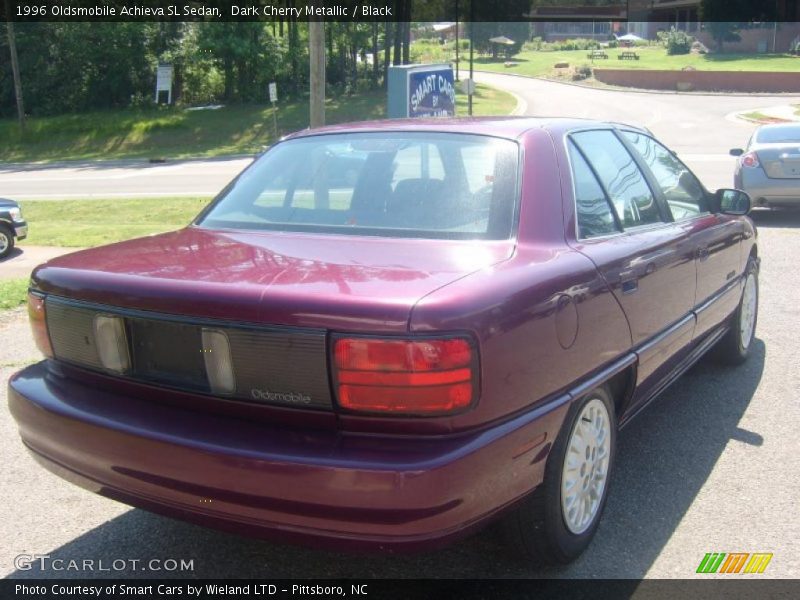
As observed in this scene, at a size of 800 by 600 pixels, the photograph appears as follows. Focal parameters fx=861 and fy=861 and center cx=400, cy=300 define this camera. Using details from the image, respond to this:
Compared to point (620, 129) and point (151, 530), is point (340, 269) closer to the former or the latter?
point (151, 530)

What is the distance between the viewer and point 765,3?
67.1 meters

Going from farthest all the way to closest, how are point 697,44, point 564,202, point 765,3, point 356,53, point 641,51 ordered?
point 641,51 < point 697,44 < point 765,3 < point 356,53 < point 564,202

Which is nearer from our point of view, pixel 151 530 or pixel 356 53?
pixel 151 530

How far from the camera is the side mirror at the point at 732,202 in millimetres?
5090

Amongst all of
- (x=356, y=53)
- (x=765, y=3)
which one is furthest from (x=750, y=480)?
(x=765, y=3)

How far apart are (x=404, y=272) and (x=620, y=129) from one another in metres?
2.13

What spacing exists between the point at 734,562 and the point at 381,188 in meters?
2.05

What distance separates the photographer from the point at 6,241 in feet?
39.8

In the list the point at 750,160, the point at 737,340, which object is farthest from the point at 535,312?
the point at 750,160

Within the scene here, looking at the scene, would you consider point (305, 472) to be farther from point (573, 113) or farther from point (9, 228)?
point (573, 113)

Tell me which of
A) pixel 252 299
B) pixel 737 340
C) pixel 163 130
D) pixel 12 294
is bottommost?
pixel 163 130

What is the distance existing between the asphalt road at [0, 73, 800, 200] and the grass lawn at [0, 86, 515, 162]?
312cm

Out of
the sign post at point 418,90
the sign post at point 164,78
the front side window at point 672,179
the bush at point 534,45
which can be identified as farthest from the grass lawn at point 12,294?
the bush at point 534,45

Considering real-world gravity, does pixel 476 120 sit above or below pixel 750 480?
above
